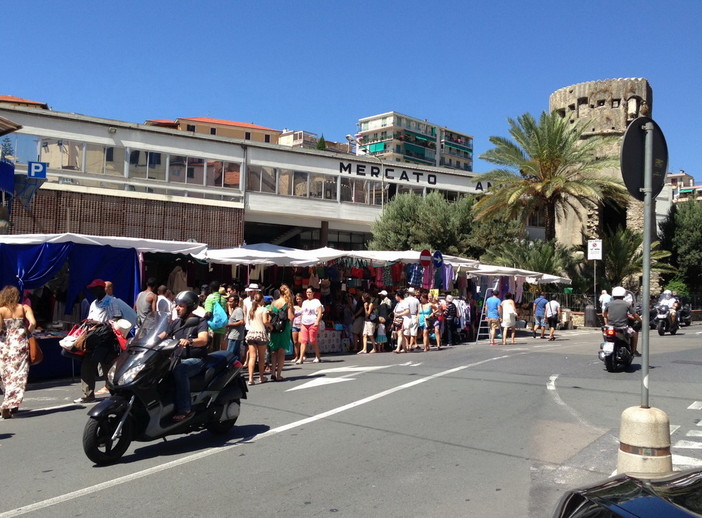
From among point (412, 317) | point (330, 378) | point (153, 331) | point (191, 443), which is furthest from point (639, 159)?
point (412, 317)

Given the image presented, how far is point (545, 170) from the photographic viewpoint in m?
31.5

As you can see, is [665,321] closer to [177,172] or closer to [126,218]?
[126,218]

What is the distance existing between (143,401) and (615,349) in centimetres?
996

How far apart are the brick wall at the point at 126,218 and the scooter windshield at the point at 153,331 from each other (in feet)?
68.6

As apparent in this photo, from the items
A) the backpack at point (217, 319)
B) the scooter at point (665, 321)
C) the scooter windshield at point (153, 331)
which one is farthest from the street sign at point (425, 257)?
the scooter windshield at point (153, 331)

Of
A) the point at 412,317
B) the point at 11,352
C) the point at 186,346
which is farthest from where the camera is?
the point at 412,317

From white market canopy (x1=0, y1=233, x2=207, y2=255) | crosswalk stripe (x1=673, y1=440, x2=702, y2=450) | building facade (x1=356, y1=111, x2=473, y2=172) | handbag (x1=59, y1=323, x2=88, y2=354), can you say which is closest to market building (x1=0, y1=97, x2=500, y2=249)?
white market canopy (x1=0, y1=233, x2=207, y2=255)

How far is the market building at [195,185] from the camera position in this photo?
28078 millimetres

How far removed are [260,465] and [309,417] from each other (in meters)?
2.39

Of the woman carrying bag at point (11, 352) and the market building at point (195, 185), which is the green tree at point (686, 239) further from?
the woman carrying bag at point (11, 352)

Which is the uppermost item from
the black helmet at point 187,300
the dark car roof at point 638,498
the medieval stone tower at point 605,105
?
the medieval stone tower at point 605,105

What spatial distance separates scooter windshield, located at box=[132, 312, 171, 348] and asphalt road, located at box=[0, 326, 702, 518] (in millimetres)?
1165

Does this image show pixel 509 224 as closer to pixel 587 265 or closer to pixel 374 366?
pixel 587 265

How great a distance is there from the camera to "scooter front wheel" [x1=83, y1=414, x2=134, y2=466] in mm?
6258
